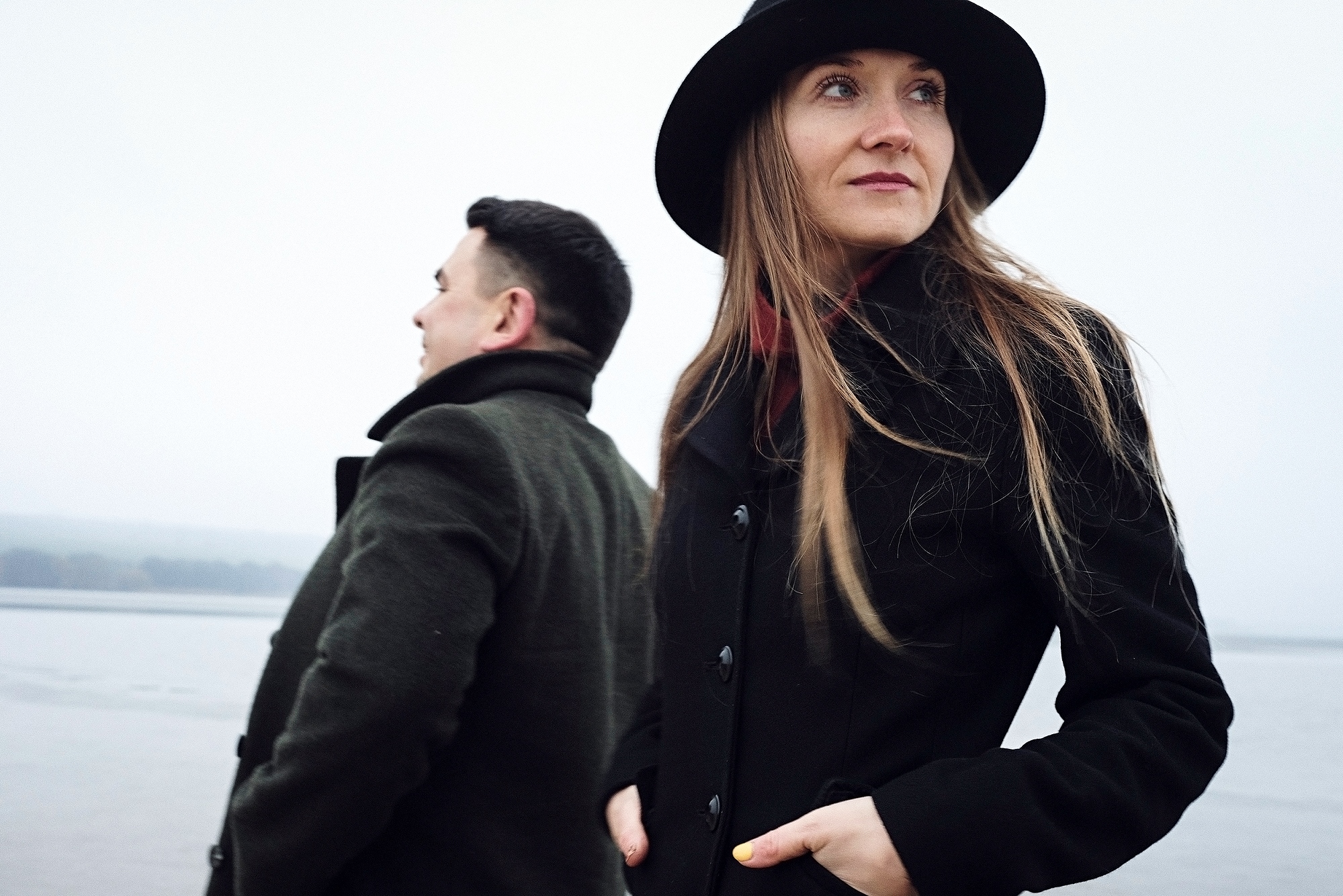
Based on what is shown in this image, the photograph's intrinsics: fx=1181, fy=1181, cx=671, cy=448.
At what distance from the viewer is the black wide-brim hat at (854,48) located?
133cm

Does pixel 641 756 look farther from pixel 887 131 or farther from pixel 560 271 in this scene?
pixel 560 271

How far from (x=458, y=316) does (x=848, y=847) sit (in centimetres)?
145

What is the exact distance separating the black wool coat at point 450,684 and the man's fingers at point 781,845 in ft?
2.33

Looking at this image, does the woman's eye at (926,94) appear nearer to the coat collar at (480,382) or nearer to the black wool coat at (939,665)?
the black wool coat at (939,665)

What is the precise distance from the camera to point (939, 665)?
1.09 meters

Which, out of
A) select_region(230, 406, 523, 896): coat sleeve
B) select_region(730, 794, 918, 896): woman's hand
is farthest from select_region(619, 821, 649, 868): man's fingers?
select_region(230, 406, 523, 896): coat sleeve

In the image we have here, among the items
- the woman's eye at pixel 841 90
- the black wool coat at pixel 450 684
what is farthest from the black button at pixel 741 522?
the black wool coat at pixel 450 684

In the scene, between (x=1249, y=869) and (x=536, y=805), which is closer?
(x=536, y=805)

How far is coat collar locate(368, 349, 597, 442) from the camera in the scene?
207 cm

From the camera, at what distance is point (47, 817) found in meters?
5.10

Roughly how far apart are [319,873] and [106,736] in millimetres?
6094

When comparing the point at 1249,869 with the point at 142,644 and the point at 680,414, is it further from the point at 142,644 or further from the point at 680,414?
the point at 142,644

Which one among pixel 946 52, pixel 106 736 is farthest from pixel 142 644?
pixel 946 52

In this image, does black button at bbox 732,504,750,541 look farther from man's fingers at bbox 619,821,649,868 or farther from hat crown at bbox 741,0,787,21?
hat crown at bbox 741,0,787,21
